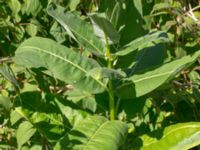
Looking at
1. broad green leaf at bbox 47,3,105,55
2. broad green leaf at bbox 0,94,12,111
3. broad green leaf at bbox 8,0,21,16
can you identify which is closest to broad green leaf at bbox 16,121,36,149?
broad green leaf at bbox 0,94,12,111

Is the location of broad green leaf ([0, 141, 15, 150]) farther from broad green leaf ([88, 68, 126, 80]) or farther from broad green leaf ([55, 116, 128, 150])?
broad green leaf ([88, 68, 126, 80])

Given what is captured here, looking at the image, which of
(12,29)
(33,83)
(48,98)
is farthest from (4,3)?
(48,98)

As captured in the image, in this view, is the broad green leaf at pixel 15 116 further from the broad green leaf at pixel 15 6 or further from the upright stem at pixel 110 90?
the broad green leaf at pixel 15 6

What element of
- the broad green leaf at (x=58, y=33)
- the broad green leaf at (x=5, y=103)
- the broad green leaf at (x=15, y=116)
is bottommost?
the broad green leaf at (x=15, y=116)

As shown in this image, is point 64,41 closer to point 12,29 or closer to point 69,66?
point 12,29

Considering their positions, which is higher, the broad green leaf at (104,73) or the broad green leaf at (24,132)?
the broad green leaf at (104,73)

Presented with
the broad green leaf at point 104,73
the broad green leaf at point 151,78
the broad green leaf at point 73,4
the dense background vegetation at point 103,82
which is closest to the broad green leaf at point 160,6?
the dense background vegetation at point 103,82
